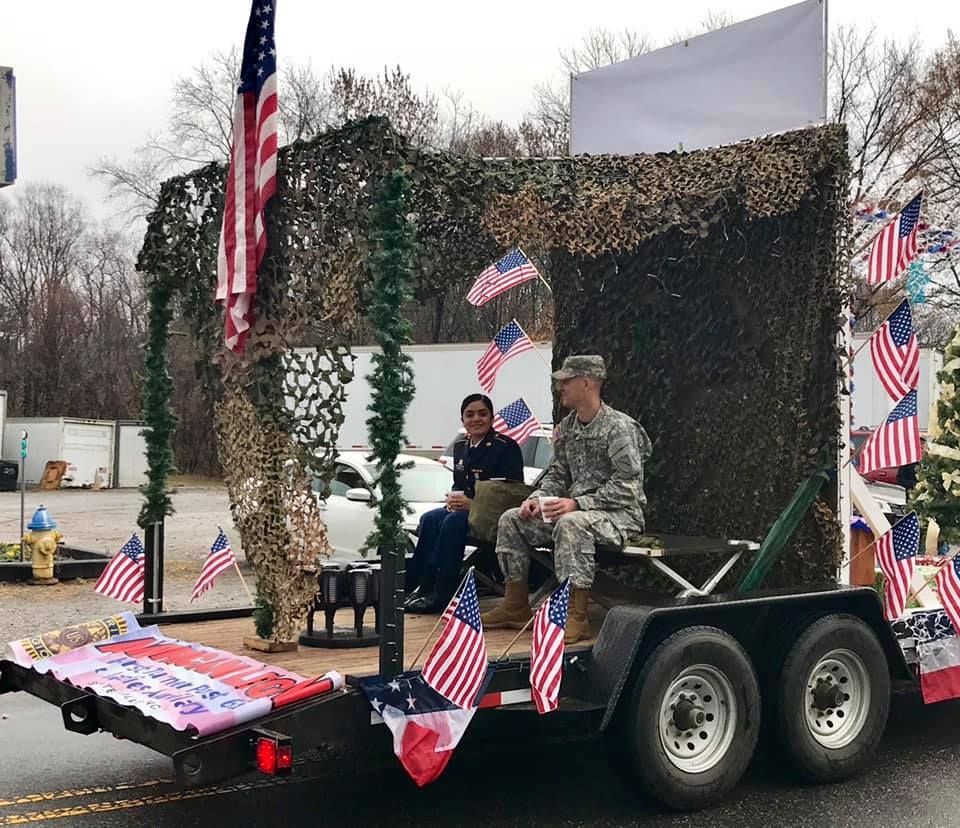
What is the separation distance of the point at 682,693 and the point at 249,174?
3.21 m

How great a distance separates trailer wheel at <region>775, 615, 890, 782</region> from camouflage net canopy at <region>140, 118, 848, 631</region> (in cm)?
76

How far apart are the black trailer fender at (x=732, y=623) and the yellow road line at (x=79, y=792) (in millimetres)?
2228

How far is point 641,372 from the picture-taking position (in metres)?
7.68

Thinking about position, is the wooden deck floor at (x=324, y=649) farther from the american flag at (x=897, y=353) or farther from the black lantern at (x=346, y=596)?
the american flag at (x=897, y=353)

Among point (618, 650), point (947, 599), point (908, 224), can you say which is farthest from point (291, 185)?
point (947, 599)

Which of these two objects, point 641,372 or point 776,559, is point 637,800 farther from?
point 641,372

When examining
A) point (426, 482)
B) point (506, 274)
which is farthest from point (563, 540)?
point (426, 482)

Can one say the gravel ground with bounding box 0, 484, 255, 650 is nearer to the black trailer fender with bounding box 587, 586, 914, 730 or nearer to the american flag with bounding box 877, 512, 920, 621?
the black trailer fender with bounding box 587, 586, 914, 730

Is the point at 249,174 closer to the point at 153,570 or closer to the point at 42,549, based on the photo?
the point at 153,570

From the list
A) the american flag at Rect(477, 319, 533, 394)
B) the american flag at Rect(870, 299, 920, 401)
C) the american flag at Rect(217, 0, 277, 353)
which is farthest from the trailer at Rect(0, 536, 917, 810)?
the american flag at Rect(477, 319, 533, 394)

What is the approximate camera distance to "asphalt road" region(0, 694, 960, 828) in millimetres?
5082

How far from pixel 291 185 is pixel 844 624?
11.5 ft

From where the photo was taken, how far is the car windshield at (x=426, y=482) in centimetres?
1216

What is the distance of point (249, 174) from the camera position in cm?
548
